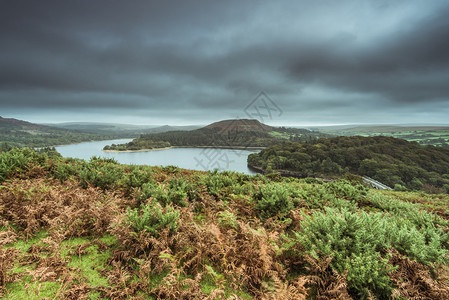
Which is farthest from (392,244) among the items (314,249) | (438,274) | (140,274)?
(140,274)

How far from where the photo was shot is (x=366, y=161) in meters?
69.0

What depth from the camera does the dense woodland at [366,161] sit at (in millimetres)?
61469

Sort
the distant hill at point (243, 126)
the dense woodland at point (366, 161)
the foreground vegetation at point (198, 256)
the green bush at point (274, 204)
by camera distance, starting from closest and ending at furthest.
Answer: the foreground vegetation at point (198, 256)
the green bush at point (274, 204)
the dense woodland at point (366, 161)
the distant hill at point (243, 126)

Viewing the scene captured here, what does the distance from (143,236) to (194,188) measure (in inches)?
125

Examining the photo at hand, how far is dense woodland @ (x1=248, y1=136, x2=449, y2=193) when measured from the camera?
6147 centimetres

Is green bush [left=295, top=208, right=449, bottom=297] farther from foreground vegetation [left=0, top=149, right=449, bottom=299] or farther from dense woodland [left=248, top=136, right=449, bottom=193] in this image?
dense woodland [left=248, top=136, right=449, bottom=193]

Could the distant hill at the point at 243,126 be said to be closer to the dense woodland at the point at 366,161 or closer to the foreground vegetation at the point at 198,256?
the dense woodland at the point at 366,161

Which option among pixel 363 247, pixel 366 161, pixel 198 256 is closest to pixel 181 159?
pixel 366 161

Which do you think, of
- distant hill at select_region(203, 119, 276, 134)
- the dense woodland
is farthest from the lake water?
distant hill at select_region(203, 119, 276, 134)

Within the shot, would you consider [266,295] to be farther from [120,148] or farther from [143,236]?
[120,148]

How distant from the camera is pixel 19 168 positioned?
643cm

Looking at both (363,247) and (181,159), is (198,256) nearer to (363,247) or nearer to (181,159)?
(363,247)

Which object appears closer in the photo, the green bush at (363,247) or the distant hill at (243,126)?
the green bush at (363,247)

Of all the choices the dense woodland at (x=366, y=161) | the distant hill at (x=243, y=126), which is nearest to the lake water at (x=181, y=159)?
the dense woodland at (x=366, y=161)
